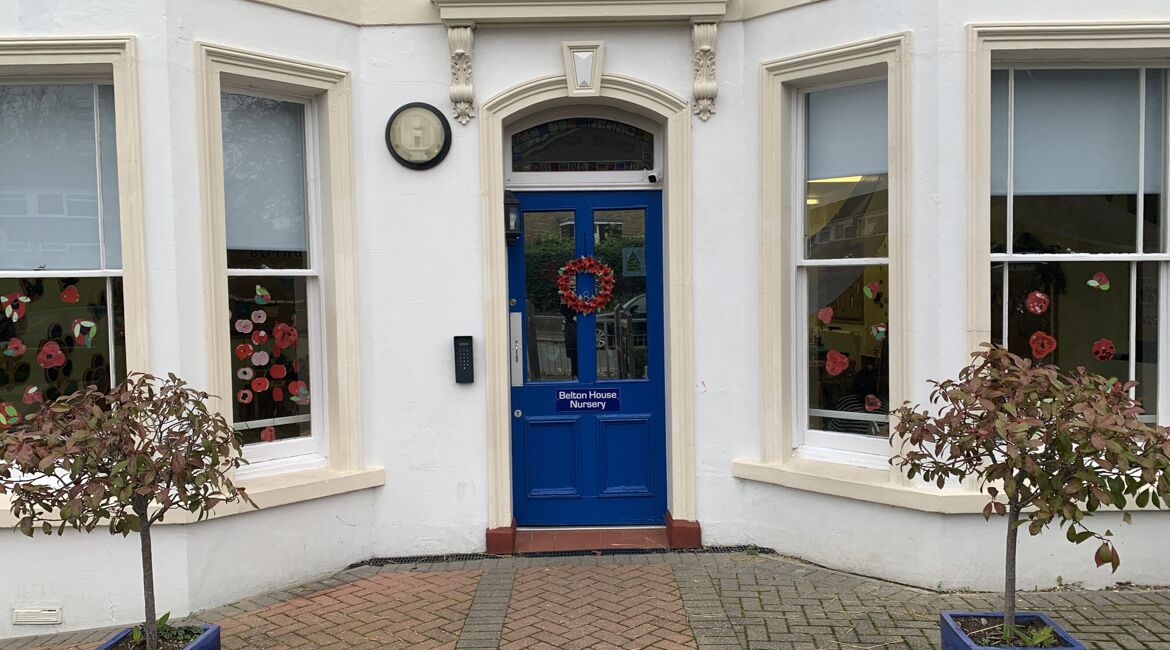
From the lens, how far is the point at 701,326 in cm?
576

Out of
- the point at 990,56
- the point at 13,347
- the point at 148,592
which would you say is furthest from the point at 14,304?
the point at 990,56

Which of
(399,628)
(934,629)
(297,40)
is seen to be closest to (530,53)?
(297,40)

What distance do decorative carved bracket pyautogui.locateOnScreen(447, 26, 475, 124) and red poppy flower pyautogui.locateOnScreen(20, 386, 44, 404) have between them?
282 centimetres

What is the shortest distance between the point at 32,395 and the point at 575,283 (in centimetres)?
318

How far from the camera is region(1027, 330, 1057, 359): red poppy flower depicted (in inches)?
205

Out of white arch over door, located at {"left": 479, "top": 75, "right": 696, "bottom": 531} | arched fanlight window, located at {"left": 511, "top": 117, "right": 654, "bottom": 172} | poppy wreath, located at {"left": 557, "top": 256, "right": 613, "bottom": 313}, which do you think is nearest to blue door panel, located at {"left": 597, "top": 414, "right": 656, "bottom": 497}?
white arch over door, located at {"left": 479, "top": 75, "right": 696, "bottom": 531}

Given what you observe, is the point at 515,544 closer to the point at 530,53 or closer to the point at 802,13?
the point at 530,53

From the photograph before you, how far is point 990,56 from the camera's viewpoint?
16.4ft

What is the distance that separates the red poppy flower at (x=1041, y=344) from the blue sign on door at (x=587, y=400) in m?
2.48

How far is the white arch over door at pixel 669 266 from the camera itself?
224 inches

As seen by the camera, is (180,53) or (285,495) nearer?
(180,53)

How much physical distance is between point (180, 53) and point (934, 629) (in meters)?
4.88

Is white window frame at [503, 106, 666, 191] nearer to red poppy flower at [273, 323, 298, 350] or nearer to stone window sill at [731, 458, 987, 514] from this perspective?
red poppy flower at [273, 323, 298, 350]

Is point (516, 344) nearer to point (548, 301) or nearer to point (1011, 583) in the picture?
point (548, 301)
